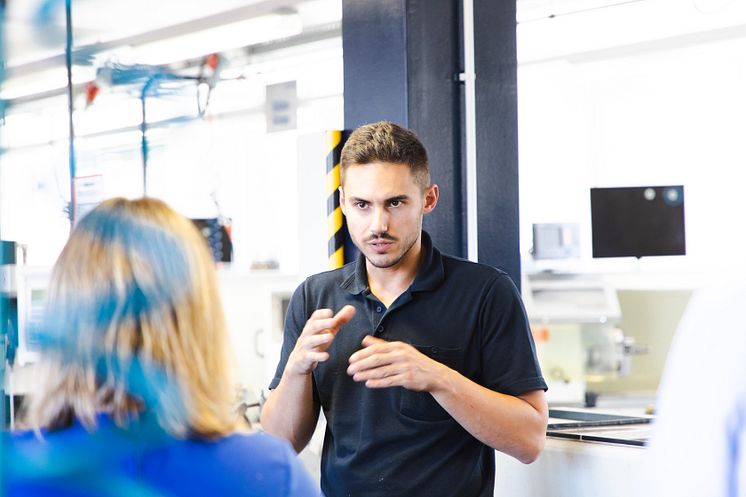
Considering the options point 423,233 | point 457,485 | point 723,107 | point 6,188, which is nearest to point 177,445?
point 6,188

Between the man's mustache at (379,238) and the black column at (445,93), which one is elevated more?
the black column at (445,93)

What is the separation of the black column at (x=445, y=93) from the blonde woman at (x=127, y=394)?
66.5 inches

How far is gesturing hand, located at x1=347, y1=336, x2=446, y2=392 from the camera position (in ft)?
6.10

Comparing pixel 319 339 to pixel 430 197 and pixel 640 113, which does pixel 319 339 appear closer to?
pixel 430 197

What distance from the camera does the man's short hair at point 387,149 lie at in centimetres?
210

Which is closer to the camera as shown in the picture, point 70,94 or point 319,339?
point 70,94

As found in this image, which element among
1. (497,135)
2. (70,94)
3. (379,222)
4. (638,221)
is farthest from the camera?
(638,221)

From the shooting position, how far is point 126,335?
1088 millimetres

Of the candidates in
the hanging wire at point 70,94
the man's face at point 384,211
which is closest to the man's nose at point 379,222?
Result: the man's face at point 384,211

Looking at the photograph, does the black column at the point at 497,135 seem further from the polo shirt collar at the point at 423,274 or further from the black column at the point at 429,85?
the polo shirt collar at the point at 423,274

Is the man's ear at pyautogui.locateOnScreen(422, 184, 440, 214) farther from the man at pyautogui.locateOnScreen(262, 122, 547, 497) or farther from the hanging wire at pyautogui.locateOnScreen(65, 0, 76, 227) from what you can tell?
the hanging wire at pyautogui.locateOnScreen(65, 0, 76, 227)

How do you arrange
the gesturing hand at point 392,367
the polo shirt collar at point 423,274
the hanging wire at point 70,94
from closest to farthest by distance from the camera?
the hanging wire at point 70,94 < the gesturing hand at point 392,367 < the polo shirt collar at point 423,274

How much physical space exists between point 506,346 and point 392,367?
0.30 metres

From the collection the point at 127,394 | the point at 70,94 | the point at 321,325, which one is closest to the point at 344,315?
the point at 321,325
